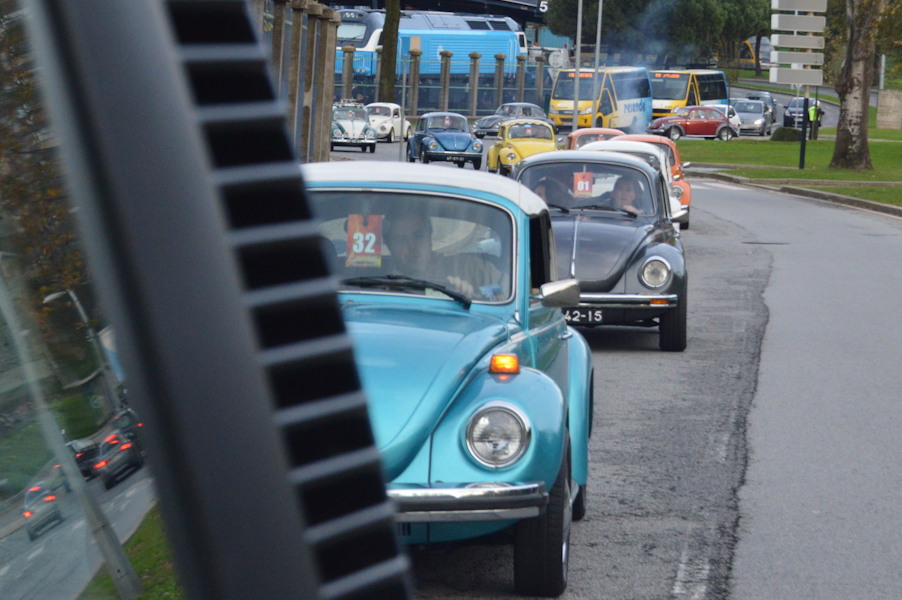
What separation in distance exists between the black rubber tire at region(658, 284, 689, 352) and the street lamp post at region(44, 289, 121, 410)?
353 inches

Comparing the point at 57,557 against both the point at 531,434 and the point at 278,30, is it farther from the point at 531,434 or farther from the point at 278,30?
the point at 278,30

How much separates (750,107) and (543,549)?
2415 inches

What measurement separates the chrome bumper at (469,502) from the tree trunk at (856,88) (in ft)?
104

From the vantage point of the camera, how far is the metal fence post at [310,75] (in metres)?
15.8

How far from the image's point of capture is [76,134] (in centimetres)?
87

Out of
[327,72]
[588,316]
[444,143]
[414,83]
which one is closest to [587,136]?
[327,72]

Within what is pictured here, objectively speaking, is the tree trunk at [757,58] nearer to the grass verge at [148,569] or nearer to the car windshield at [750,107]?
the car windshield at [750,107]

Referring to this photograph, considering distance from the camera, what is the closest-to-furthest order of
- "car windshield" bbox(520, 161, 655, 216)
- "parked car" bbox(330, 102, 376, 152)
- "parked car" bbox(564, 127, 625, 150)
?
"car windshield" bbox(520, 161, 655, 216), "parked car" bbox(564, 127, 625, 150), "parked car" bbox(330, 102, 376, 152)

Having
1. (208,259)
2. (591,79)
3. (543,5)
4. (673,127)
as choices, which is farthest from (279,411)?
(543,5)

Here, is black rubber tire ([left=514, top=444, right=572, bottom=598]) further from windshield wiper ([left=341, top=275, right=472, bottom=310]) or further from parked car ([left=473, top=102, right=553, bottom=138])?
parked car ([left=473, top=102, right=553, bottom=138])

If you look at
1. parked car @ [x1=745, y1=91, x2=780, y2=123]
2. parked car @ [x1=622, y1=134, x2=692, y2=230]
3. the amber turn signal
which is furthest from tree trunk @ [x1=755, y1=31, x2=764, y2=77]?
the amber turn signal

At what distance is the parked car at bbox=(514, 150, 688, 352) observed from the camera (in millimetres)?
9766

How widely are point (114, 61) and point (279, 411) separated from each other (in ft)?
0.92

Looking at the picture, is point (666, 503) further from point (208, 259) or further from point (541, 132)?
point (541, 132)
